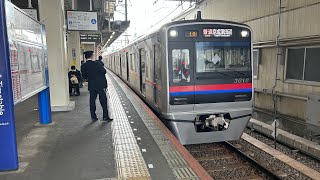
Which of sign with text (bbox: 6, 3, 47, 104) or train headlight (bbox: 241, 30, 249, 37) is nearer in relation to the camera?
sign with text (bbox: 6, 3, 47, 104)

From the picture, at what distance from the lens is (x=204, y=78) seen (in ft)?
17.4

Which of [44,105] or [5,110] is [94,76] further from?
[5,110]

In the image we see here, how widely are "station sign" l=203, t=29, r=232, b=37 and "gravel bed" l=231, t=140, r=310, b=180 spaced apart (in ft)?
8.56

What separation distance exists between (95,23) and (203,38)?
5.18 m

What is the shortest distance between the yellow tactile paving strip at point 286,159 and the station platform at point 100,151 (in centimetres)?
264

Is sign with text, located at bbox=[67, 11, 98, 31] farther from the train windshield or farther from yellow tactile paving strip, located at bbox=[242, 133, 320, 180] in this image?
yellow tactile paving strip, located at bbox=[242, 133, 320, 180]

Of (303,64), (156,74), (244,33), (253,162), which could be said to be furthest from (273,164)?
(303,64)

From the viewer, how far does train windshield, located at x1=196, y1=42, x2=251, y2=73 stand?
5325 millimetres

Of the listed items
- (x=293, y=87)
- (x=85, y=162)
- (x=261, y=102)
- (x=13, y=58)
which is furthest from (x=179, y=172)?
(x=261, y=102)

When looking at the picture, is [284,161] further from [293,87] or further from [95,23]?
[95,23]

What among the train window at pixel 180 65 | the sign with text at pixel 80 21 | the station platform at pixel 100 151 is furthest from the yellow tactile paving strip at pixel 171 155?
the sign with text at pixel 80 21

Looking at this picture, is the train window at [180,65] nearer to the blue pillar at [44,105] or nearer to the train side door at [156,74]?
the train side door at [156,74]

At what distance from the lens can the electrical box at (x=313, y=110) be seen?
6129 mm

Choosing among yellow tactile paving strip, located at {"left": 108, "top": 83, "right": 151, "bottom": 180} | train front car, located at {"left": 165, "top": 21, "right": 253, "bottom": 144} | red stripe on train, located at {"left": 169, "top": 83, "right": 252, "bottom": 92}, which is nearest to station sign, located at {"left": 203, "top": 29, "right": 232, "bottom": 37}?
train front car, located at {"left": 165, "top": 21, "right": 253, "bottom": 144}
